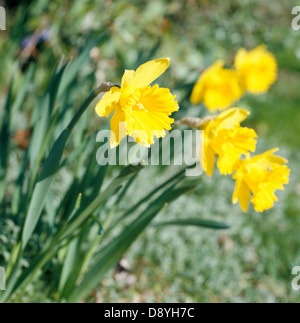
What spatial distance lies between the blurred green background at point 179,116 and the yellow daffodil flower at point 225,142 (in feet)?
1.44

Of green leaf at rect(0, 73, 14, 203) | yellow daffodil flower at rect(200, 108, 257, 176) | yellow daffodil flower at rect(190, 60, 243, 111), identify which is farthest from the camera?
yellow daffodil flower at rect(190, 60, 243, 111)

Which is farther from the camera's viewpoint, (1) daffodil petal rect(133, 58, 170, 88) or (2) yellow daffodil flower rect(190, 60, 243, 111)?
(2) yellow daffodil flower rect(190, 60, 243, 111)

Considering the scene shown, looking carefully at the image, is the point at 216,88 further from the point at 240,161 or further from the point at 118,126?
the point at 118,126

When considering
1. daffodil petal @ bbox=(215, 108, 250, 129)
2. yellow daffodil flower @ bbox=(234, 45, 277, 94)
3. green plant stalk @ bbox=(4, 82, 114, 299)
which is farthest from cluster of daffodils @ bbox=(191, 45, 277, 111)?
green plant stalk @ bbox=(4, 82, 114, 299)

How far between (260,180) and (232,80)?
4.69ft

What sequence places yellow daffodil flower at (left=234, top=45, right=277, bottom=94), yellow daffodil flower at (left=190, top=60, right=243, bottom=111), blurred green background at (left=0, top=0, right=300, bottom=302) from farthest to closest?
yellow daffodil flower at (left=234, top=45, right=277, bottom=94), yellow daffodil flower at (left=190, top=60, right=243, bottom=111), blurred green background at (left=0, top=0, right=300, bottom=302)

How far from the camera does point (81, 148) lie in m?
1.57

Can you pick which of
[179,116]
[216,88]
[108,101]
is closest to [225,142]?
[108,101]

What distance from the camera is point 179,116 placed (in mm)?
2078

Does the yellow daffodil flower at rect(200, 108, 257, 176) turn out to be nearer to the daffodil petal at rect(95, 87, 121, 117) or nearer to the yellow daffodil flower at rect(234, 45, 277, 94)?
the daffodil petal at rect(95, 87, 121, 117)

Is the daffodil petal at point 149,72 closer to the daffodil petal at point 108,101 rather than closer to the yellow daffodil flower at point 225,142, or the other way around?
the daffodil petal at point 108,101

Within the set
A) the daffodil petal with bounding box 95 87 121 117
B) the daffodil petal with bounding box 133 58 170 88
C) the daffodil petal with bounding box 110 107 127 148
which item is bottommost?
the daffodil petal with bounding box 110 107 127 148

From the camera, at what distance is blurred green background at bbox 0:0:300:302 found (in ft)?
6.68
